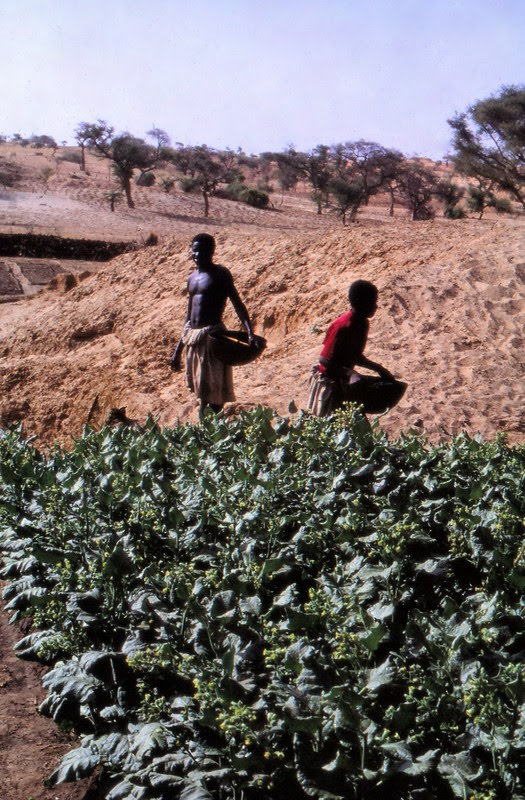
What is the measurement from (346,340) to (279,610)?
2497mm

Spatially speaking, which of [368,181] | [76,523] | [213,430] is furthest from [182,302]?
[368,181]

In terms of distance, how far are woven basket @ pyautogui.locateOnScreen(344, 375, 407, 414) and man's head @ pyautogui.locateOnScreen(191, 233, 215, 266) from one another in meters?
1.75

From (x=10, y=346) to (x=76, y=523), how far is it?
9928 millimetres

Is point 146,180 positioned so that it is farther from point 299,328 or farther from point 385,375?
point 385,375

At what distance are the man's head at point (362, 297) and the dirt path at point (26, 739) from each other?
2.82 m

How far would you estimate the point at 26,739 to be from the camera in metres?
3.07

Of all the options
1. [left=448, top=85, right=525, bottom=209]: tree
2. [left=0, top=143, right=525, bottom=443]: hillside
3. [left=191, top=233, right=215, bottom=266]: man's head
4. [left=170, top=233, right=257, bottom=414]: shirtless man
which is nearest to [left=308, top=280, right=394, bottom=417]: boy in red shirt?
[left=170, top=233, right=257, bottom=414]: shirtless man

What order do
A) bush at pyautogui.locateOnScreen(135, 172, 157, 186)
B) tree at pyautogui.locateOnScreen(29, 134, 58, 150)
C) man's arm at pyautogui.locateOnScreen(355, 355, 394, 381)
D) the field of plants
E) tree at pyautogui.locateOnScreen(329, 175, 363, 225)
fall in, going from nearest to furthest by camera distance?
the field of plants
man's arm at pyautogui.locateOnScreen(355, 355, 394, 381)
tree at pyautogui.locateOnScreen(329, 175, 363, 225)
bush at pyautogui.locateOnScreen(135, 172, 157, 186)
tree at pyautogui.locateOnScreen(29, 134, 58, 150)

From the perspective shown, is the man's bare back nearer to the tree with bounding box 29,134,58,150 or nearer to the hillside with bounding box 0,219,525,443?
the hillside with bounding box 0,219,525,443

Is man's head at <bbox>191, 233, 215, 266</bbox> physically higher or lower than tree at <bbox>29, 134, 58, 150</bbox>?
lower

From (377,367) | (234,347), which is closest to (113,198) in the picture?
(234,347)

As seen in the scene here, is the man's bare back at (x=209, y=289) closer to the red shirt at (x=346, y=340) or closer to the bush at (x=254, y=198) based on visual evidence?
the red shirt at (x=346, y=340)

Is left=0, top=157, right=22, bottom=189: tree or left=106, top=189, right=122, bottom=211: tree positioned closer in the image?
left=106, top=189, right=122, bottom=211: tree

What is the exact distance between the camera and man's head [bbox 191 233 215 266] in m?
6.13
